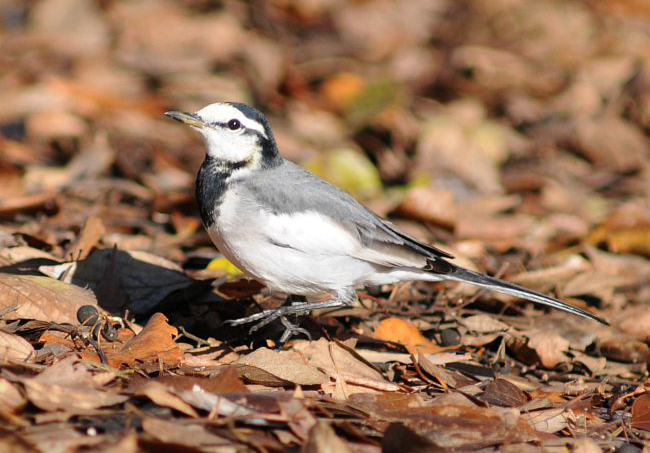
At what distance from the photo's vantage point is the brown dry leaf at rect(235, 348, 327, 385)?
193 inches

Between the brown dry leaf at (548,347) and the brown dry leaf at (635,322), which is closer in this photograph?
the brown dry leaf at (548,347)

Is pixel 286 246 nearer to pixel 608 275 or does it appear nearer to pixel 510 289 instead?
pixel 510 289

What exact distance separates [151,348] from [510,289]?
2.35m

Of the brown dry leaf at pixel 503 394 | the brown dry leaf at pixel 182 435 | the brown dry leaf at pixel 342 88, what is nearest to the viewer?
the brown dry leaf at pixel 182 435

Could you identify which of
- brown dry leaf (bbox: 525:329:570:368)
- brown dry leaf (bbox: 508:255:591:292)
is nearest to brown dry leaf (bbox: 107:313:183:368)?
brown dry leaf (bbox: 525:329:570:368)

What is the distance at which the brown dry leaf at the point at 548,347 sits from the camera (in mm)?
6066

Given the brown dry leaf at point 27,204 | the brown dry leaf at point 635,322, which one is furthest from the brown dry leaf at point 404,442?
the brown dry leaf at point 27,204

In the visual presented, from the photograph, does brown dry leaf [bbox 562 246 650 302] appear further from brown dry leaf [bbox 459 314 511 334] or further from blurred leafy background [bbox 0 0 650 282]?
brown dry leaf [bbox 459 314 511 334]

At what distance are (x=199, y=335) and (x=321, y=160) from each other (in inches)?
150

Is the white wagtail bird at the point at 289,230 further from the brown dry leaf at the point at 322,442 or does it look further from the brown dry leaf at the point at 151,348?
the brown dry leaf at the point at 322,442

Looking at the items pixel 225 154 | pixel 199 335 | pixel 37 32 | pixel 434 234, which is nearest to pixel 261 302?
pixel 199 335

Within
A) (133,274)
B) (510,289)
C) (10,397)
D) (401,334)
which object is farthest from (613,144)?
(10,397)

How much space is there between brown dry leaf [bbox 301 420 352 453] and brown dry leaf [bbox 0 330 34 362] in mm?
1666

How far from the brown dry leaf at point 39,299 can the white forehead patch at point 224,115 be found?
1463 millimetres
